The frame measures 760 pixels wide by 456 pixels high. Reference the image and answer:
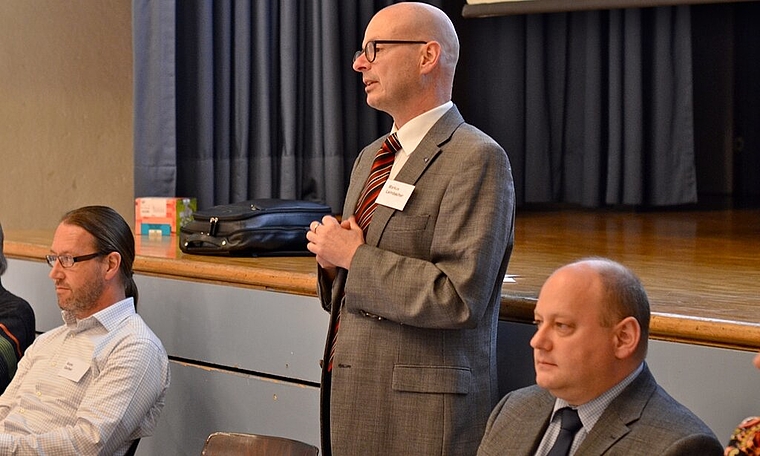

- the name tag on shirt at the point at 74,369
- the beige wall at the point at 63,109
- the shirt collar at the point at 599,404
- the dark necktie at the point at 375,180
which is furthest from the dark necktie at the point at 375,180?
the beige wall at the point at 63,109

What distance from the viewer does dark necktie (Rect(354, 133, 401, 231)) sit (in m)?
2.25

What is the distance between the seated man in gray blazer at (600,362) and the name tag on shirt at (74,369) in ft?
4.40

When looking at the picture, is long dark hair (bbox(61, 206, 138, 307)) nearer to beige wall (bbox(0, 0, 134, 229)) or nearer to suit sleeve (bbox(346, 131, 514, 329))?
suit sleeve (bbox(346, 131, 514, 329))

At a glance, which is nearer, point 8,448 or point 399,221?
point 399,221

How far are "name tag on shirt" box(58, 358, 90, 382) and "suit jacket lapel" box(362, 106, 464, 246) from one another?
0.93 meters

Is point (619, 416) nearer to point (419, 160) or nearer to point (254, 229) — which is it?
point (419, 160)

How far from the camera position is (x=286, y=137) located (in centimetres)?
462

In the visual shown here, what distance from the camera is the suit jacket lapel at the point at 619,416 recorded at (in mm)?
1744

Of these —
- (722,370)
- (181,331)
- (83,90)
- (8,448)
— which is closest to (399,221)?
(722,370)

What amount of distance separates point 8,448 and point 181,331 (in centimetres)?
84

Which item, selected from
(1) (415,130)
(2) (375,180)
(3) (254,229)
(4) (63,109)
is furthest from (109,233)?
(4) (63,109)

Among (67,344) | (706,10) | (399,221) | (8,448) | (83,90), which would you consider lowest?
(8,448)

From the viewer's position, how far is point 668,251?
343cm

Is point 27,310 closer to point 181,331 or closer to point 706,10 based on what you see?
point 181,331
